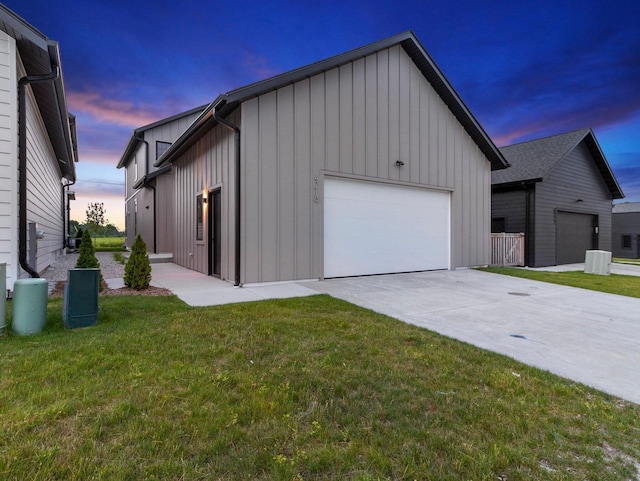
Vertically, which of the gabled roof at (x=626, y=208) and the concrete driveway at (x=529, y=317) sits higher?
the gabled roof at (x=626, y=208)

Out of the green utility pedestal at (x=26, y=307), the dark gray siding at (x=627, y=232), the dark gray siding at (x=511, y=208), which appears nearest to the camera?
the green utility pedestal at (x=26, y=307)

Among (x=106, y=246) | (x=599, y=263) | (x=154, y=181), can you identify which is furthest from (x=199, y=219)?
(x=106, y=246)

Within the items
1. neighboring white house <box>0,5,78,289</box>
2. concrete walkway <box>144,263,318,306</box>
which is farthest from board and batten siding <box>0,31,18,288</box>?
concrete walkway <box>144,263,318,306</box>

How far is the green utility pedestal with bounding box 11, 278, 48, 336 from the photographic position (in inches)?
136

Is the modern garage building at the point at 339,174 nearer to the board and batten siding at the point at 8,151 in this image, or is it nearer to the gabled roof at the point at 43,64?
the gabled roof at the point at 43,64

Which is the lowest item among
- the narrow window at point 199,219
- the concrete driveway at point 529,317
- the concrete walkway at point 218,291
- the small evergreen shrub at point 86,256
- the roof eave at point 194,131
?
the concrete driveway at point 529,317

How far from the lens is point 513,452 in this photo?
1.75 metres

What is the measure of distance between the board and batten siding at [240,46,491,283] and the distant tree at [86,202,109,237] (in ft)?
67.0

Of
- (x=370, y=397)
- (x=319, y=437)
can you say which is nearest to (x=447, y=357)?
(x=370, y=397)

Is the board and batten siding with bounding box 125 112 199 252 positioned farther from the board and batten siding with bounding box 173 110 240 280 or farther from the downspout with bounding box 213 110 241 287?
the downspout with bounding box 213 110 241 287

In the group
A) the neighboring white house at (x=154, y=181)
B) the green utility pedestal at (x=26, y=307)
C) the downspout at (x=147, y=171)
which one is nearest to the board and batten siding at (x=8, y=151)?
the green utility pedestal at (x=26, y=307)

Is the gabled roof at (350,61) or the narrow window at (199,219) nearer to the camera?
the gabled roof at (350,61)

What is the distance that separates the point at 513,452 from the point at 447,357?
1.38 metres

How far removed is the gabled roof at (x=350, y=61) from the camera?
6.49 m
